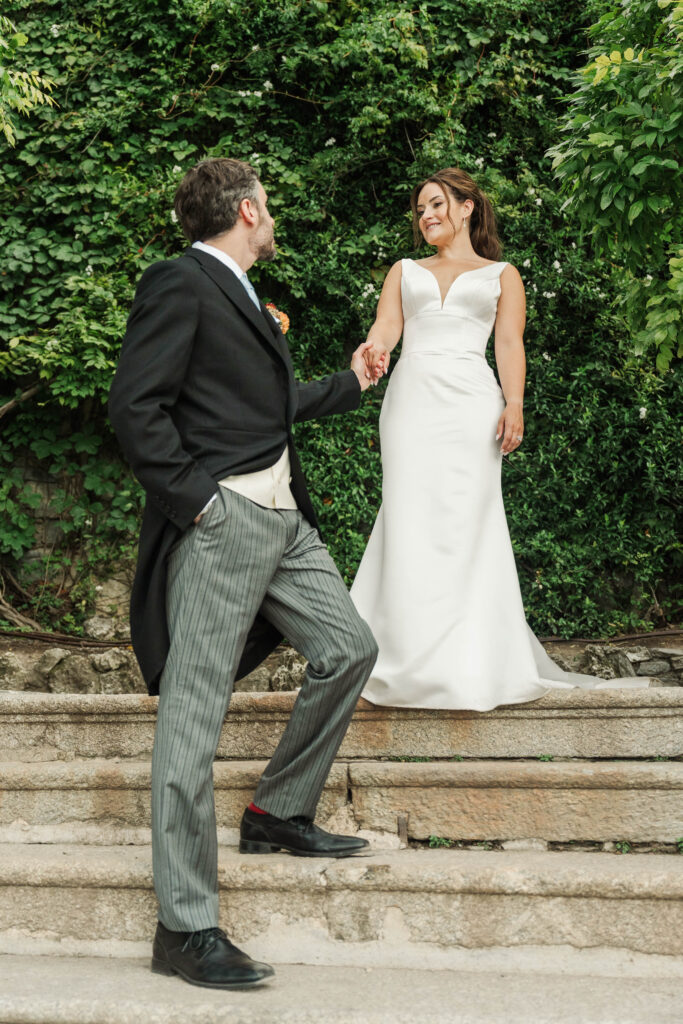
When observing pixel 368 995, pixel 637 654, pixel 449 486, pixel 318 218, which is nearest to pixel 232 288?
pixel 449 486

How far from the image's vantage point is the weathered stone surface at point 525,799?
2533 millimetres

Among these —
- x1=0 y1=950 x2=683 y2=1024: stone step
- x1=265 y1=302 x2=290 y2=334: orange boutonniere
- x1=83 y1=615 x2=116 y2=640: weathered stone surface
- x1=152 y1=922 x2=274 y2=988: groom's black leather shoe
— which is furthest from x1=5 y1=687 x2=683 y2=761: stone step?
x1=83 y1=615 x2=116 y2=640: weathered stone surface

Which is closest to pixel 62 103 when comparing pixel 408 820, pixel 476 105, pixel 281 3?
pixel 281 3

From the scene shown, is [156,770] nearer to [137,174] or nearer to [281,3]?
[137,174]

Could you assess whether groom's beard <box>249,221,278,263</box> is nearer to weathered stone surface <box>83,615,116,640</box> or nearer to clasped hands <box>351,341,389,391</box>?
clasped hands <box>351,341,389,391</box>

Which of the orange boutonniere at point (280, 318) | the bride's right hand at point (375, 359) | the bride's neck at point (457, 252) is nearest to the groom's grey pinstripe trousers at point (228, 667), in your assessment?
the orange boutonniere at point (280, 318)

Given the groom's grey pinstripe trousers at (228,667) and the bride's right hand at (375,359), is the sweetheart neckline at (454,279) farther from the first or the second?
the groom's grey pinstripe trousers at (228,667)

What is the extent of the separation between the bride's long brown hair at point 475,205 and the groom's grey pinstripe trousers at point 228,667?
5.49 ft

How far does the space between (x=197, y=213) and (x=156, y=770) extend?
1365mm

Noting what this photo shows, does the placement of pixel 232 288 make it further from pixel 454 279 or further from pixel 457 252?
pixel 457 252

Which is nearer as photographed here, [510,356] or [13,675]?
[510,356]

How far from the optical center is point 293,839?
2441 millimetres

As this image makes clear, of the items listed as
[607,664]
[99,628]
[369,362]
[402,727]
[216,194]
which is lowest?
[99,628]

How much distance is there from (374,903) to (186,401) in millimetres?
1265
